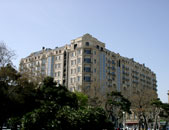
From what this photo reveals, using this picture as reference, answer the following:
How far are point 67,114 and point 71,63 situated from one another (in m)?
54.0

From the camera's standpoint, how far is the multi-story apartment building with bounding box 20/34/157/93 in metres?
72.7

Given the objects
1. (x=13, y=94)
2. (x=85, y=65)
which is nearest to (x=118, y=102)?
(x=13, y=94)

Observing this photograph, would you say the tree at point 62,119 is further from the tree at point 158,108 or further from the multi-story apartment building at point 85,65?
the multi-story apartment building at point 85,65

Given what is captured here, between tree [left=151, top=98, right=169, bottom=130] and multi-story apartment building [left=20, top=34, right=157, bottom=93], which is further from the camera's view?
multi-story apartment building [left=20, top=34, right=157, bottom=93]

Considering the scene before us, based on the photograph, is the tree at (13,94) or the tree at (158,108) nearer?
the tree at (13,94)

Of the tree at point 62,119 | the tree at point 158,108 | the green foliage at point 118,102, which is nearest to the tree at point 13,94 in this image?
the tree at point 62,119

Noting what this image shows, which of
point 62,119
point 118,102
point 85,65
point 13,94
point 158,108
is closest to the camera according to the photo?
point 62,119

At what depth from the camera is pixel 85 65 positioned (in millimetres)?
Result: 72875

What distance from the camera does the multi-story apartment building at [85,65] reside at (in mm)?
72688

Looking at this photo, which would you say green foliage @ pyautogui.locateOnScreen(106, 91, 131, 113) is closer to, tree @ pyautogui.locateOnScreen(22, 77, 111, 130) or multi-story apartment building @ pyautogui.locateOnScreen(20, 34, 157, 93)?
tree @ pyautogui.locateOnScreen(22, 77, 111, 130)

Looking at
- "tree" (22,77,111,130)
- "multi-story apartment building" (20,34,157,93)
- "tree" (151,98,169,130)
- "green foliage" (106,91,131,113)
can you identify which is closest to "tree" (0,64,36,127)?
"tree" (22,77,111,130)

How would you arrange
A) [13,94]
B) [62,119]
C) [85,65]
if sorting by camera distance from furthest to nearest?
[85,65] < [13,94] < [62,119]

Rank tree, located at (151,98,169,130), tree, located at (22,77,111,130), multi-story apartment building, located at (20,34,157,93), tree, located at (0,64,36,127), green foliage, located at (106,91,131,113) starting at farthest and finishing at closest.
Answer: multi-story apartment building, located at (20,34,157,93)
tree, located at (151,98,169,130)
green foliage, located at (106,91,131,113)
tree, located at (0,64,36,127)
tree, located at (22,77,111,130)

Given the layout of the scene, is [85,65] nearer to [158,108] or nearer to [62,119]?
[158,108]
